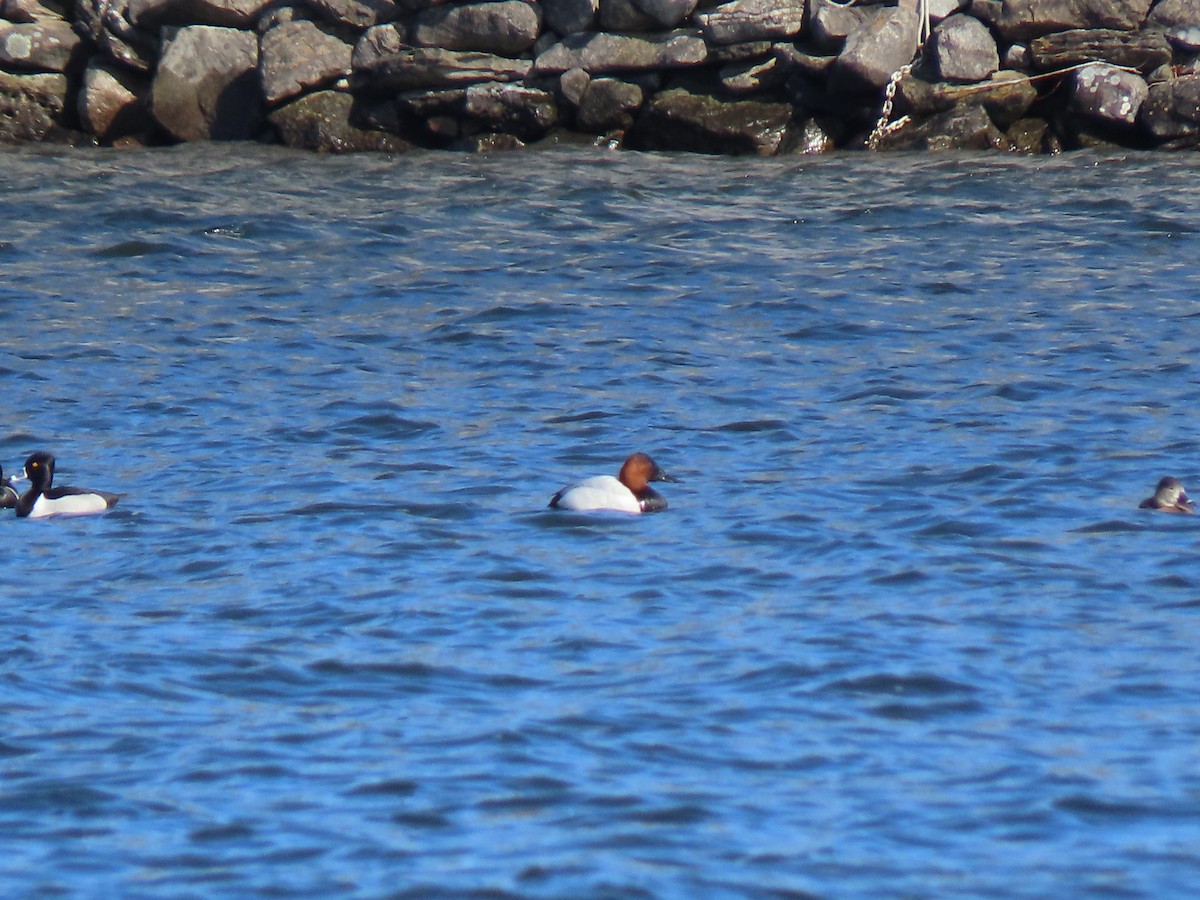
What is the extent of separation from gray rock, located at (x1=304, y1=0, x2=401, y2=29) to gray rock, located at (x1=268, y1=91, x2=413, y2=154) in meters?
0.79

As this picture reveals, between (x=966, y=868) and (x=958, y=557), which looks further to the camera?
(x=958, y=557)

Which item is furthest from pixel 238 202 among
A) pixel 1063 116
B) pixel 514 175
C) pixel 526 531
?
pixel 526 531

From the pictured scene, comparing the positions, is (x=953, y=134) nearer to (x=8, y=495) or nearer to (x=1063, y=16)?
(x=1063, y=16)

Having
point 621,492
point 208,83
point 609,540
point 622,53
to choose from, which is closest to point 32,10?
point 208,83

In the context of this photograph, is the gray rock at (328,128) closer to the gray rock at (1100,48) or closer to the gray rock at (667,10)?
the gray rock at (667,10)

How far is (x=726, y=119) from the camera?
18.7 metres

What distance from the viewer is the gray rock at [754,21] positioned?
18.4 metres

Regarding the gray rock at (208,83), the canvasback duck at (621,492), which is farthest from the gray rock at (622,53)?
the canvasback duck at (621,492)

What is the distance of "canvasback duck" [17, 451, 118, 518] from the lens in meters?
9.73

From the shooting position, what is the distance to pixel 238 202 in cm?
1745

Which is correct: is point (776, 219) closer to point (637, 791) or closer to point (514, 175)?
point (514, 175)

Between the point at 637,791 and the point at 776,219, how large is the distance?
11.0m

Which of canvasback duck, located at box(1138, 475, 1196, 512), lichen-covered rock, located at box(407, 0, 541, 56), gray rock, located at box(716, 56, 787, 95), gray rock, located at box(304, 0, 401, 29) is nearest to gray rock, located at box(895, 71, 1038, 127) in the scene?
gray rock, located at box(716, 56, 787, 95)

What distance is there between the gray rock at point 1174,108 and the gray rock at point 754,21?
3.44 meters
